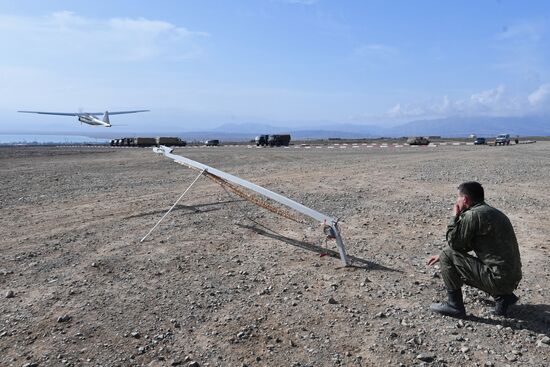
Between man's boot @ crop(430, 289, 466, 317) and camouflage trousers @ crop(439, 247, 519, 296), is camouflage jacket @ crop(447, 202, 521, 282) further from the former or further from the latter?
man's boot @ crop(430, 289, 466, 317)

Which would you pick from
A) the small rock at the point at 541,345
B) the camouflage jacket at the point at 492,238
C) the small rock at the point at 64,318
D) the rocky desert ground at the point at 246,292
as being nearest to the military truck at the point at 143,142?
the rocky desert ground at the point at 246,292

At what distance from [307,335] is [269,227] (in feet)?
15.0

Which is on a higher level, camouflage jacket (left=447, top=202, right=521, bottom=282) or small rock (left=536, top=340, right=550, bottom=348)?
camouflage jacket (left=447, top=202, right=521, bottom=282)

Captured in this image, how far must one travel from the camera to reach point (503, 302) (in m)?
4.86

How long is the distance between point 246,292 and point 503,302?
2.89 meters

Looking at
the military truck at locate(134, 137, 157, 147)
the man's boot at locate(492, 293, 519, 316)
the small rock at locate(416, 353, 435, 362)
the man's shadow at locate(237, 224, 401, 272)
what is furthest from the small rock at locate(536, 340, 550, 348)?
the military truck at locate(134, 137, 157, 147)

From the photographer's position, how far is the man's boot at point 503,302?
484 cm

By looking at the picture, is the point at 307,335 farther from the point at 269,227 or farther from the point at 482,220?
the point at 269,227

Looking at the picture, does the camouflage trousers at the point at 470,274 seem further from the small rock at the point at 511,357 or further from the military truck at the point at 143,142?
the military truck at the point at 143,142

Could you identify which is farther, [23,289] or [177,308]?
[23,289]

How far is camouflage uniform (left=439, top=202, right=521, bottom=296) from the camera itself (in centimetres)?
465

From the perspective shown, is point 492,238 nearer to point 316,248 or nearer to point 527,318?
point 527,318

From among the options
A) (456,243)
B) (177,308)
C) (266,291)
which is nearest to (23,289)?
(177,308)

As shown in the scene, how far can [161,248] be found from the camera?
305 inches
